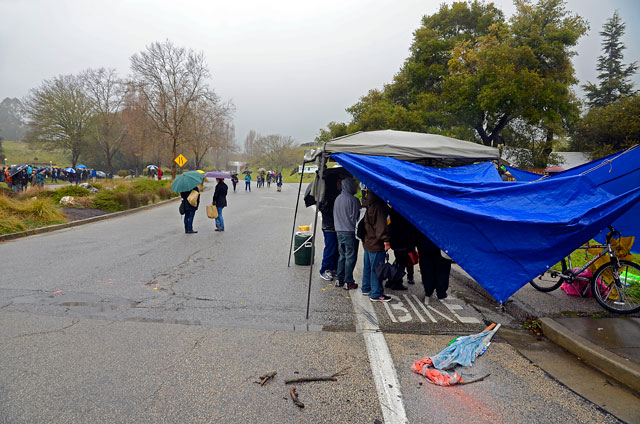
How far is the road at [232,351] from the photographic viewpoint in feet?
9.22

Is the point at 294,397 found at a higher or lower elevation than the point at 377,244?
lower

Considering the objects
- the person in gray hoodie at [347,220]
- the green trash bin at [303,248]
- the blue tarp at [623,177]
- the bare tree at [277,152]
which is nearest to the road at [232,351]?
the green trash bin at [303,248]

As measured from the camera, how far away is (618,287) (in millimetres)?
4754

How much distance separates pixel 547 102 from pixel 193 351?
72.2 feet

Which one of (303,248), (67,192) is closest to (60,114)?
(67,192)

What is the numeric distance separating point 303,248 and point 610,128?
32392mm

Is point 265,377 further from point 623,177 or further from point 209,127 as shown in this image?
point 209,127

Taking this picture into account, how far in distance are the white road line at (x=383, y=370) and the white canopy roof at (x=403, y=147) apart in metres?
2.37

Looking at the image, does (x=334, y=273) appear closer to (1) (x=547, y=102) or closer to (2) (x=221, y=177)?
(2) (x=221, y=177)

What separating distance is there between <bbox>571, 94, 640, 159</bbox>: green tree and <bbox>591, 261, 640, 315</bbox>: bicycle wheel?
90.7 feet

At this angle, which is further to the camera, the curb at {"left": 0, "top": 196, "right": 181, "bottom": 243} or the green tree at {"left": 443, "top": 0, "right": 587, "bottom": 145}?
the green tree at {"left": 443, "top": 0, "right": 587, "bottom": 145}

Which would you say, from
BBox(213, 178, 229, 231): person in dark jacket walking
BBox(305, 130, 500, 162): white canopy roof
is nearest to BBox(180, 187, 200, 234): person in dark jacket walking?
BBox(213, 178, 229, 231): person in dark jacket walking

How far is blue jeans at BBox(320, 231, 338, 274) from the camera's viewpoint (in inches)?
251

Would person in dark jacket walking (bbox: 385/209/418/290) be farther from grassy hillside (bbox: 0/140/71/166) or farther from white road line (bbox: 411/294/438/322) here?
grassy hillside (bbox: 0/140/71/166)
